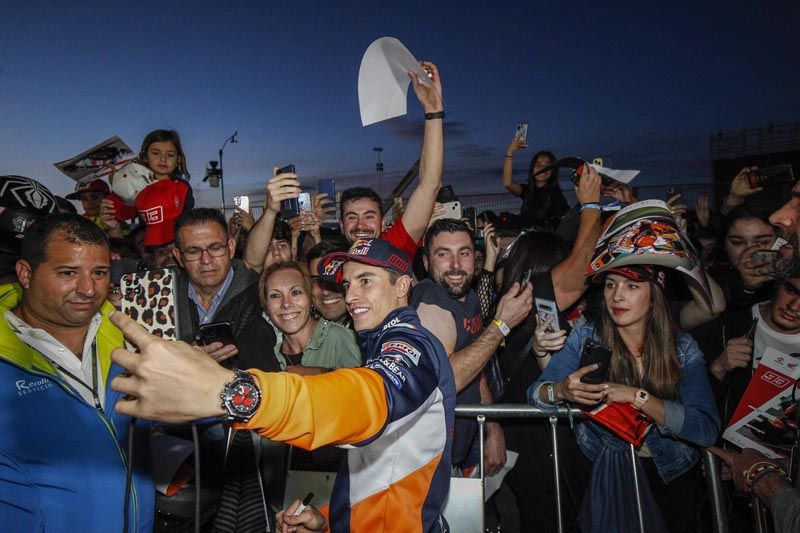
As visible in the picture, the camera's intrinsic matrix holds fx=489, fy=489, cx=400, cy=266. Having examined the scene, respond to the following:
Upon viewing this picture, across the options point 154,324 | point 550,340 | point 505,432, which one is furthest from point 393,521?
point 505,432

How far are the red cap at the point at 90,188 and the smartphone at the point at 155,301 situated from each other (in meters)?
4.38

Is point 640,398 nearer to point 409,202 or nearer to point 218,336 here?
point 409,202

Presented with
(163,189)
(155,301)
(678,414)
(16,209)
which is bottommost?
(678,414)

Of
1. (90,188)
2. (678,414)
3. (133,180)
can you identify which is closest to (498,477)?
(678,414)

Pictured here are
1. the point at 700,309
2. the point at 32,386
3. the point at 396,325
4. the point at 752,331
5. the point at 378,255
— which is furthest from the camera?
the point at 700,309

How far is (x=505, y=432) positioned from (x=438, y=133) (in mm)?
2417

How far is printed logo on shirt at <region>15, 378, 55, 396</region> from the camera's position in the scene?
223 centimetres

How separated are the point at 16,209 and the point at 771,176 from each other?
19.8 ft

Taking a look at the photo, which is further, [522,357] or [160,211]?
→ [160,211]

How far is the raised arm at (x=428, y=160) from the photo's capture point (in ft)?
12.6

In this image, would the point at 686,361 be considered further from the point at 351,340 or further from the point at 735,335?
the point at 351,340

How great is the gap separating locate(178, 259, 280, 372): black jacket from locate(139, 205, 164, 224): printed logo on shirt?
1120 millimetres

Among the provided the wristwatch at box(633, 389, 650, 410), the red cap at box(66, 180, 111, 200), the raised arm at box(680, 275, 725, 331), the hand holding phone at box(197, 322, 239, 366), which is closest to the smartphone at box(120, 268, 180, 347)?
the hand holding phone at box(197, 322, 239, 366)

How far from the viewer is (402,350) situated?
5.65ft
